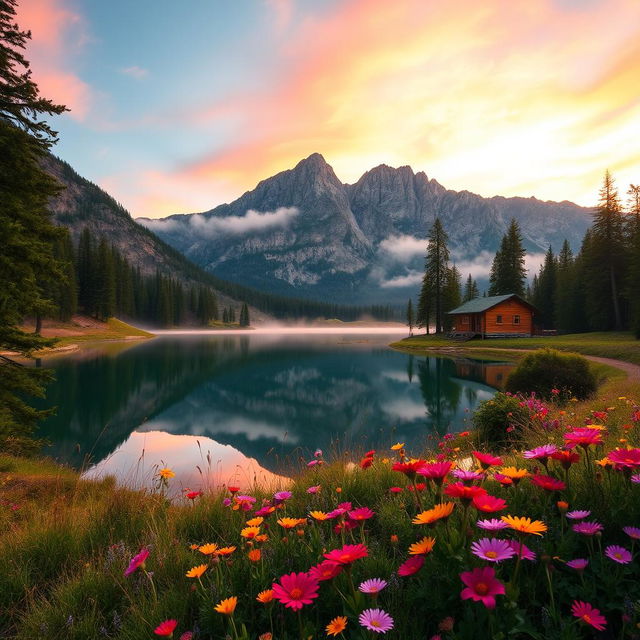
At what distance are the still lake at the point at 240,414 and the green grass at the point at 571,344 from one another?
22.0 ft

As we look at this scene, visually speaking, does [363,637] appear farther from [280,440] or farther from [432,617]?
[280,440]

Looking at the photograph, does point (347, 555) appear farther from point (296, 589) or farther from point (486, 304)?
point (486, 304)

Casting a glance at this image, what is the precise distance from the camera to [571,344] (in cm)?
3519

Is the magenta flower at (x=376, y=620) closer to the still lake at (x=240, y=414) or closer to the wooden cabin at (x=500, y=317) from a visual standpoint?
the still lake at (x=240, y=414)

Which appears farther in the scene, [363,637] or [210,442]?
[210,442]

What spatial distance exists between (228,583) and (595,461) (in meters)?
2.79

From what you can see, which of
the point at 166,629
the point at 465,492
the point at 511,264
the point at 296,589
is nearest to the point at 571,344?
the point at 511,264

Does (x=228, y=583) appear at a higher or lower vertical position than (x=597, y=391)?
higher

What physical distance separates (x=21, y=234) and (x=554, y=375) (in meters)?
19.2

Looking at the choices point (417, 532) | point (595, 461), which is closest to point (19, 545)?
point (417, 532)

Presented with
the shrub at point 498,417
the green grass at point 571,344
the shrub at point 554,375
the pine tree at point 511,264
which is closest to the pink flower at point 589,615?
the shrub at point 498,417

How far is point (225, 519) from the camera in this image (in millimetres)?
3770

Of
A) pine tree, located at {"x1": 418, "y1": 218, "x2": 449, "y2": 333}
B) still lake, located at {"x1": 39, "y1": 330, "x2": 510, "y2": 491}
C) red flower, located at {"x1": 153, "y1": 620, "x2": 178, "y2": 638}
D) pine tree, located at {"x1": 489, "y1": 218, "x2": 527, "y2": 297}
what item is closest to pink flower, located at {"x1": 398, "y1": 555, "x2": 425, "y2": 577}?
red flower, located at {"x1": 153, "y1": 620, "x2": 178, "y2": 638}

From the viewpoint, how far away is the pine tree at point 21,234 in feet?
28.8
